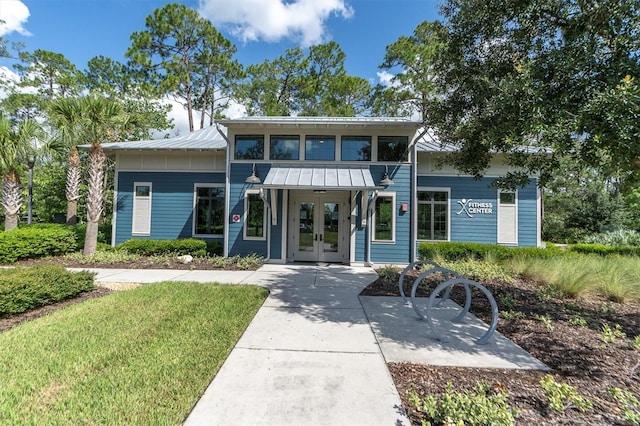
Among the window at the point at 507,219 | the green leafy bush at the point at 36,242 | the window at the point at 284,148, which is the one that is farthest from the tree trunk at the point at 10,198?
the window at the point at 507,219

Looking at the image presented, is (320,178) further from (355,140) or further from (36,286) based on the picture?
(36,286)

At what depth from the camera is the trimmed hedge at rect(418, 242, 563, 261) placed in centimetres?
972

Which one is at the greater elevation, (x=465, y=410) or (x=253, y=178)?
(x=253, y=178)

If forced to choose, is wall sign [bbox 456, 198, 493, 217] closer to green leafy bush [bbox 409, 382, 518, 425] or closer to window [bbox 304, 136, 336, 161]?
window [bbox 304, 136, 336, 161]

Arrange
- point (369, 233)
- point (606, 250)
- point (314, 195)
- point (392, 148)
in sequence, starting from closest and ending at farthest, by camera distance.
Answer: point (369, 233) < point (392, 148) < point (314, 195) < point (606, 250)

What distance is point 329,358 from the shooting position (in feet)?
10.9

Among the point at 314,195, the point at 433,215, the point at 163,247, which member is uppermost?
the point at 314,195

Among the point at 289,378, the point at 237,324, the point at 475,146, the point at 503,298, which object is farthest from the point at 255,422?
the point at 503,298

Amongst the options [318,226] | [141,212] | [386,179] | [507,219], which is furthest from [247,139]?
[507,219]

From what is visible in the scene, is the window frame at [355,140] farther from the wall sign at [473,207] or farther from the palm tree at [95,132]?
the palm tree at [95,132]

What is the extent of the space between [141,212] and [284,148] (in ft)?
21.4

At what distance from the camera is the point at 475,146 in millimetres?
4914

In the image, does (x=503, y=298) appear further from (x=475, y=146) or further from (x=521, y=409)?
(x=521, y=409)

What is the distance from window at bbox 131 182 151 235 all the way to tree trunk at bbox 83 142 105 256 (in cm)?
120
